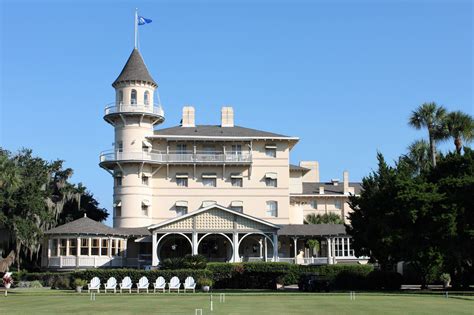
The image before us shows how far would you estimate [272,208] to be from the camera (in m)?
61.1

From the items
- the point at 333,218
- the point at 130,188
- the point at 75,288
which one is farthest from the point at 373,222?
the point at 333,218

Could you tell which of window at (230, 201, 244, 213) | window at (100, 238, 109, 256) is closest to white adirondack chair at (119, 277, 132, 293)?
window at (100, 238, 109, 256)

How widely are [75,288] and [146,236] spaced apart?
12492mm

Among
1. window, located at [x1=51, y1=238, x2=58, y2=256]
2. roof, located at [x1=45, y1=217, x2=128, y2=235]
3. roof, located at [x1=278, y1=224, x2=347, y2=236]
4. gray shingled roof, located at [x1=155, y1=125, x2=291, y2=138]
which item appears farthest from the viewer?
gray shingled roof, located at [x1=155, y1=125, x2=291, y2=138]

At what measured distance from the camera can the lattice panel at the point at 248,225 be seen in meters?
53.2

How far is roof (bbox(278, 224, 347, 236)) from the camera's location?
2191 inches

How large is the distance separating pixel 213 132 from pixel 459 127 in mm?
23608

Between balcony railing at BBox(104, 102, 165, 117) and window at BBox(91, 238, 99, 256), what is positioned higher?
balcony railing at BBox(104, 102, 165, 117)

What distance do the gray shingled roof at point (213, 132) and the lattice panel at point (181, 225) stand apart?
1059 centimetres

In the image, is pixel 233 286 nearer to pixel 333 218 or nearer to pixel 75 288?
pixel 75 288

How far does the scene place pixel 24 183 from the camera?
176 ft

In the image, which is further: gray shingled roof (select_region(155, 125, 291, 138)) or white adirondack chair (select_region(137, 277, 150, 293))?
gray shingled roof (select_region(155, 125, 291, 138))

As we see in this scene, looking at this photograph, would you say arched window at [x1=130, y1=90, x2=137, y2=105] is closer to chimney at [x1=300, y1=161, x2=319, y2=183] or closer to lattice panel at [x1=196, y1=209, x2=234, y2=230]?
lattice panel at [x1=196, y1=209, x2=234, y2=230]

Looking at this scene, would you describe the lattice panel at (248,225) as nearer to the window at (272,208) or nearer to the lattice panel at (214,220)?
the lattice panel at (214,220)
